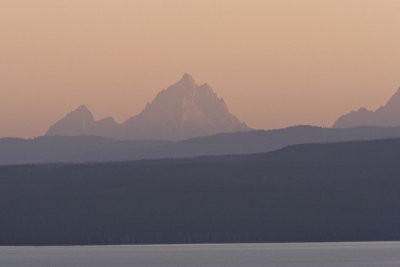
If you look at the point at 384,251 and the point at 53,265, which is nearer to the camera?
the point at 53,265

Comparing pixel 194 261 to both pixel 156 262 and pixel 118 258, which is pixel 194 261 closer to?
pixel 156 262

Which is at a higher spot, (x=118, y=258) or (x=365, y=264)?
(x=118, y=258)

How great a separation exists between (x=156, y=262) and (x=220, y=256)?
14286 mm

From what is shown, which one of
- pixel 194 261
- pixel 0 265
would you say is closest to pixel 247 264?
pixel 194 261

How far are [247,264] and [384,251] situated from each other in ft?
84.6

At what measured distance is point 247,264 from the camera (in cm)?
17575

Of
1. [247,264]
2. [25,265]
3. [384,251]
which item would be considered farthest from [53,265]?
[384,251]

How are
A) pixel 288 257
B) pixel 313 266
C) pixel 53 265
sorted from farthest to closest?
pixel 288 257 < pixel 53 265 < pixel 313 266

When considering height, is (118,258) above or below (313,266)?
above

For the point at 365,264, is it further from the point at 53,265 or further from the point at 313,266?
the point at 53,265

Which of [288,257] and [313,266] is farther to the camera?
[288,257]

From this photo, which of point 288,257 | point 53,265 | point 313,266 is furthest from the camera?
point 288,257

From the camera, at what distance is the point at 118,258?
19888 centimetres

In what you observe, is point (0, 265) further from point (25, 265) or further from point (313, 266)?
point (313, 266)
